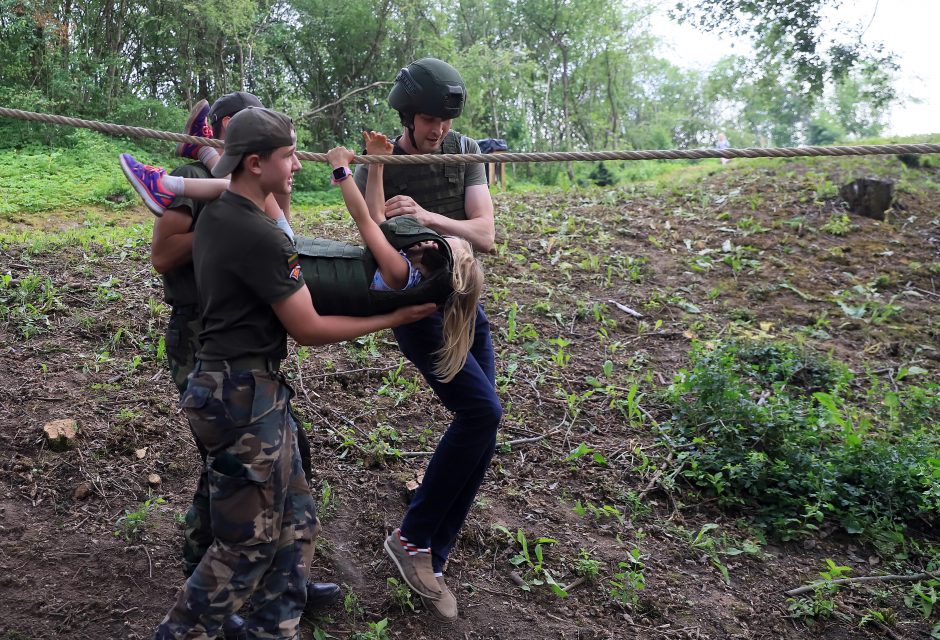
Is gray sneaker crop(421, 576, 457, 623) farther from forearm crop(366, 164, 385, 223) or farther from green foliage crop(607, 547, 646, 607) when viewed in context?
forearm crop(366, 164, 385, 223)

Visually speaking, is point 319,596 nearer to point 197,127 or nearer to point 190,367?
point 190,367

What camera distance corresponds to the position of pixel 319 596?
311 centimetres

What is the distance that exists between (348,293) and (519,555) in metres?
1.81

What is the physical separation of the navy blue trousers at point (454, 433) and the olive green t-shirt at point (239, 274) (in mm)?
716

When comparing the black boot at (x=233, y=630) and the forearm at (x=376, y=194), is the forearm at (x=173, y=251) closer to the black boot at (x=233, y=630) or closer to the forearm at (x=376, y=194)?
the forearm at (x=376, y=194)

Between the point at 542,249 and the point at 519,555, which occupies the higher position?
the point at 542,249

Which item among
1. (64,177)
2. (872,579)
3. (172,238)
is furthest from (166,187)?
(64,177)

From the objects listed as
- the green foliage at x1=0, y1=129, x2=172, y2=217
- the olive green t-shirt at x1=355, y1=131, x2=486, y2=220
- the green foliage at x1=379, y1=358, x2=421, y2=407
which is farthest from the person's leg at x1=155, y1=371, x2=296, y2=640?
the green foliage at x1=0, y1=129, x2=172, y2=217

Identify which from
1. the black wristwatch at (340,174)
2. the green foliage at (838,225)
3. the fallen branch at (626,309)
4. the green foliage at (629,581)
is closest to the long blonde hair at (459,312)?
the black wristwatch at (340,174)

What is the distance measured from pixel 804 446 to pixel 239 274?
3.73 m

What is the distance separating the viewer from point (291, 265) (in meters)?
2.18

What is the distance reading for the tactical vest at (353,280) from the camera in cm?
242

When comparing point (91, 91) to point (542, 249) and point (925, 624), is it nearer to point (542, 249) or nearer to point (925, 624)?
point (542, 249)

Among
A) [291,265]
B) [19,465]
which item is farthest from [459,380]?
[19,465]
